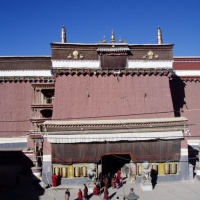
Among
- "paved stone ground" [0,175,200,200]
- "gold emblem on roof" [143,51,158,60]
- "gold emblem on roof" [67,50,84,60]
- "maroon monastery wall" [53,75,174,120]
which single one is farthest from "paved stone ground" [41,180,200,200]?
"gold emblem on roof" [67,50,84,60]

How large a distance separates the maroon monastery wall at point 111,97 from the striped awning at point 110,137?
1.96m

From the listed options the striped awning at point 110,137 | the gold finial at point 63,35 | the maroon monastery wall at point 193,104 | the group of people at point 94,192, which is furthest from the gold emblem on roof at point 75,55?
the maroon monastery wall at point 193,104

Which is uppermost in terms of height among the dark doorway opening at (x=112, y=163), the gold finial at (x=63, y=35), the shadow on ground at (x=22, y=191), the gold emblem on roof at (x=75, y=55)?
the gold finial at (x=63, y=35)

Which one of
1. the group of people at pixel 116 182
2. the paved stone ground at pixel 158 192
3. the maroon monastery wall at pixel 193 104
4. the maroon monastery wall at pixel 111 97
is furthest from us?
the maroon monastery wall at pixel 193 104

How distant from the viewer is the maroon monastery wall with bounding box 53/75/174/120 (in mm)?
22891

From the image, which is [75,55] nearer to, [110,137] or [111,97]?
[111,97]

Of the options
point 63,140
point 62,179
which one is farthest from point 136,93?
point 62,179

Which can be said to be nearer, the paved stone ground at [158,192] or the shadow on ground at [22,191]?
the paved stone ground at [158,192]

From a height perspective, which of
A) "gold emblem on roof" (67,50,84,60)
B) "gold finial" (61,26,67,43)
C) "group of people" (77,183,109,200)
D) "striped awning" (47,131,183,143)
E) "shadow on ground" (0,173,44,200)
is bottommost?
"shadow on ground" (0,173,44,200)

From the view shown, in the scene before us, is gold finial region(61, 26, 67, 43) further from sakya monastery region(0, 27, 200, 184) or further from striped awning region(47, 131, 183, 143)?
striped awning region(47, 131, 183, 143)

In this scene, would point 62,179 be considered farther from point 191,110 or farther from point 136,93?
point 191,110

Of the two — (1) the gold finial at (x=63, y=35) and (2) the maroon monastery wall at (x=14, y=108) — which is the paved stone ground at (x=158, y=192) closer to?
(2) the maroon monastery wall at (x=14, y=108)

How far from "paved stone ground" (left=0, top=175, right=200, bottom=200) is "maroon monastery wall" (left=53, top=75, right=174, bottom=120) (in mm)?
5299

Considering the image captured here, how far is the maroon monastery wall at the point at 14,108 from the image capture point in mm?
26641
